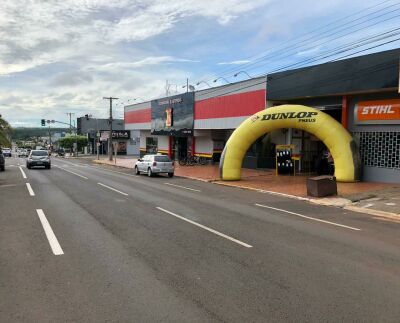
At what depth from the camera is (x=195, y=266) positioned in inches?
273

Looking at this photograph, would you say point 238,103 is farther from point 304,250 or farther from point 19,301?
point 19,301

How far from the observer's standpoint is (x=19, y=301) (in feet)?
17.6

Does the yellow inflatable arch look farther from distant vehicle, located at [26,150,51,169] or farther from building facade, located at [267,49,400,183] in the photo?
distant vehicle, located at [26,150,51,169]

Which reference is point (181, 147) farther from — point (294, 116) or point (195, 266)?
point (195, 266)

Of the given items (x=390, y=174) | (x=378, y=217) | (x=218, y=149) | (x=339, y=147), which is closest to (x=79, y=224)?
(x=378, y=217)

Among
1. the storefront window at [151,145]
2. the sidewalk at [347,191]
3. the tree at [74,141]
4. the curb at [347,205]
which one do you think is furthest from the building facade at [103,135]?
the curb at [347,205]

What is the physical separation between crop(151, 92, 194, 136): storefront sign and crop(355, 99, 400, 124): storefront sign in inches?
752

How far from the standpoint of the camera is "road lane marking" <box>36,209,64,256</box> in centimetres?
790

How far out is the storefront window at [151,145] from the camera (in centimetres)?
5393

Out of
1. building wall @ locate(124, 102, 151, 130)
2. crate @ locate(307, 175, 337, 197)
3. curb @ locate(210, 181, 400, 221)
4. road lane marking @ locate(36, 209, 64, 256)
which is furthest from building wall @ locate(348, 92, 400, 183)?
building wall @ locate(124, 102, 151, 130)

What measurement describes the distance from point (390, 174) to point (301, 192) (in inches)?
215

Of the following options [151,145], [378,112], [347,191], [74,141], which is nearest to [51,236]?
[347,191]

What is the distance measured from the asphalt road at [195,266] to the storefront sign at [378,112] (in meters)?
9.91

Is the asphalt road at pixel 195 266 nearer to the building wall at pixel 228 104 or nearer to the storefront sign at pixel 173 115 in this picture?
the building wall at pixel 228 104
